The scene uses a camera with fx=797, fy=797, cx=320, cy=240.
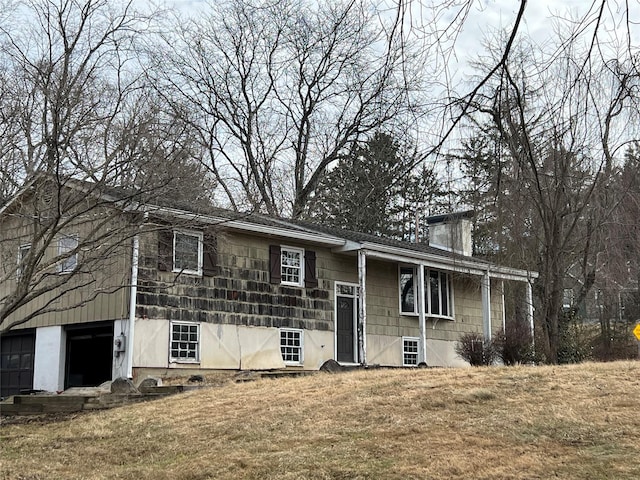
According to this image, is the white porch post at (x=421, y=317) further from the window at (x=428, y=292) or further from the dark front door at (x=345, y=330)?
the dark front door at (x=345, y=330)

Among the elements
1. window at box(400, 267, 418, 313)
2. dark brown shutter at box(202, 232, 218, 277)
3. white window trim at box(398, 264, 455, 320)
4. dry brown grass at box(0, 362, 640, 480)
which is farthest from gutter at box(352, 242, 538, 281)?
dry brown grass at box(0, 362, 640, 480)

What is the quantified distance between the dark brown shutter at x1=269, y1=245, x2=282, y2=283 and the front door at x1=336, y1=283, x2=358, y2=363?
2.16 meters

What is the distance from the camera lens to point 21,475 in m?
9.18

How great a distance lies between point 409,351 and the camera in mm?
22734

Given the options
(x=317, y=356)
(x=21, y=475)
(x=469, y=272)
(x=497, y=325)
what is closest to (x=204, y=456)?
(x=21, y=475)

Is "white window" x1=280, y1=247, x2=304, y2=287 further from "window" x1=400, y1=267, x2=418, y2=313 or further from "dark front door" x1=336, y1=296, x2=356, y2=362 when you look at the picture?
"window" x1=400, y1=267, x2=418, y2=313

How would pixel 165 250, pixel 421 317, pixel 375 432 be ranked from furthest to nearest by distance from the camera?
1. pixel 421 317
2. pixel 165 250
3. pixel 375 432

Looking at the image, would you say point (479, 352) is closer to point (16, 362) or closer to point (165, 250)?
point (165, 250)

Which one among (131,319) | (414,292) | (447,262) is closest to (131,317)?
(131,319)

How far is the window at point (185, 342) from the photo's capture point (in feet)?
56.9

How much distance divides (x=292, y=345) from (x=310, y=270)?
196 cm

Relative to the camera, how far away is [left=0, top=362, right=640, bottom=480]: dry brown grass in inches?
313

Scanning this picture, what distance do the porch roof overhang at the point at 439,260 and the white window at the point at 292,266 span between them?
44.9 inches

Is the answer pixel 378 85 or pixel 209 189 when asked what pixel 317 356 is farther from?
pixel 378 85
